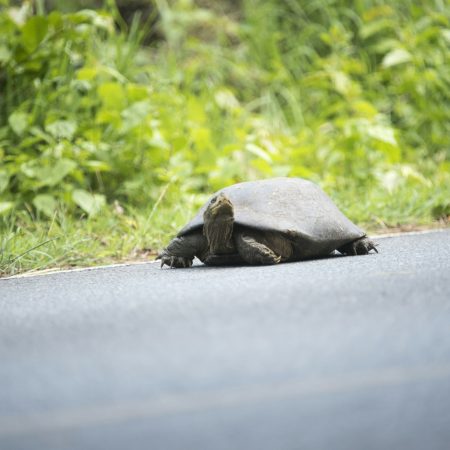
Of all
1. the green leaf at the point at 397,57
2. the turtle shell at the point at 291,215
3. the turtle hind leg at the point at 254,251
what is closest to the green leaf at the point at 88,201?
the turtle shell at the point at 291,215

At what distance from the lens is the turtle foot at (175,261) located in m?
3.42

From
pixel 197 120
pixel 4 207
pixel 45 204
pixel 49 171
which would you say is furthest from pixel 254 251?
pixel 197 120

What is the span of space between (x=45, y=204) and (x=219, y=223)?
2075mm

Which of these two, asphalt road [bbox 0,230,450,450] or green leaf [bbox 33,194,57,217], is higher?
asphalt road [bbox 0,230,450,450]

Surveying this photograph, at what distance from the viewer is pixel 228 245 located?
3.25m

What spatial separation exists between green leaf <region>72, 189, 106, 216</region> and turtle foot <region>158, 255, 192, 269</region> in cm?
146

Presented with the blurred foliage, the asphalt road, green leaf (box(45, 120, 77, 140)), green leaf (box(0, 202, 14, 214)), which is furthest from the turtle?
green leaf (box(45, 120, 77, 140))

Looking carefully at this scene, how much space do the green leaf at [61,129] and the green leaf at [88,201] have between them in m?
0.42

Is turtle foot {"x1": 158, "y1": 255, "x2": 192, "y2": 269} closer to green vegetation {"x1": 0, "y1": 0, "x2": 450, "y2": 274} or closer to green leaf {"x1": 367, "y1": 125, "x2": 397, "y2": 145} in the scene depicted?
green vegetation {"x1": 0, "y1": 0, "x2": 450, "y2": 274}

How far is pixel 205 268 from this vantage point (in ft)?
10.9

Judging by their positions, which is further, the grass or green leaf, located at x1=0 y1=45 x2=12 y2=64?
green leaf, located at x1=0 y1=45 x2=12 y2=64

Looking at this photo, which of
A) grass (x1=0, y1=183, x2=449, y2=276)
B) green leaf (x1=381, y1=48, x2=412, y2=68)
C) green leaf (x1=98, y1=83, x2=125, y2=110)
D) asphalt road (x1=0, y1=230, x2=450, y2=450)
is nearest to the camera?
asphalt road (x1=0, y1=230, x2=450, y2=450)

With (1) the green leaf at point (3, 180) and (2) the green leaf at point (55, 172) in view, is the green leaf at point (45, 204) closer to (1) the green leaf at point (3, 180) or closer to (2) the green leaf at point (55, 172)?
(2) the green leaf at point (55, 172)

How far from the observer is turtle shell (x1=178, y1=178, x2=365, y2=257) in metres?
3.16
